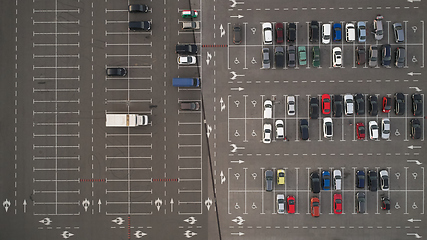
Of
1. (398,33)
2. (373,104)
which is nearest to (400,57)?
(398,33)

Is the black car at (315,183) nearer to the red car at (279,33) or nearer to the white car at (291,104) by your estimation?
the white car at (291,104)

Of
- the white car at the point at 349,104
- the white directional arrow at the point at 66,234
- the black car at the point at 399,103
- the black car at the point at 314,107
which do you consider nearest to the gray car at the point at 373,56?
the black car at the point at 399,103

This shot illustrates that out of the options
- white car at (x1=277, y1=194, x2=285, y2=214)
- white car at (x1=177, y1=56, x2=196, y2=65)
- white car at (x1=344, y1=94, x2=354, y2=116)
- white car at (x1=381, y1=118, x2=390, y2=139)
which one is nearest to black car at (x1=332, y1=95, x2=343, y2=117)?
white car at (x1=344, y1=94, x2=354, y2=116)

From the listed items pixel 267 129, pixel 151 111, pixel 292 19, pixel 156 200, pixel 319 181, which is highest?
pixel 292 19

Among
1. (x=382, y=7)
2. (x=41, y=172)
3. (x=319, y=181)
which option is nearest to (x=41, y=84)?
(x=41, y=172)

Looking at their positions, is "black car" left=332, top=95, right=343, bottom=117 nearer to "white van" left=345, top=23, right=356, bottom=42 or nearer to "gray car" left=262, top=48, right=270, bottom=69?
"white van" left=345, top=23, right=356, bottom=42

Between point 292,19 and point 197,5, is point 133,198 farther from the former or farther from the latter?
point 292,19
